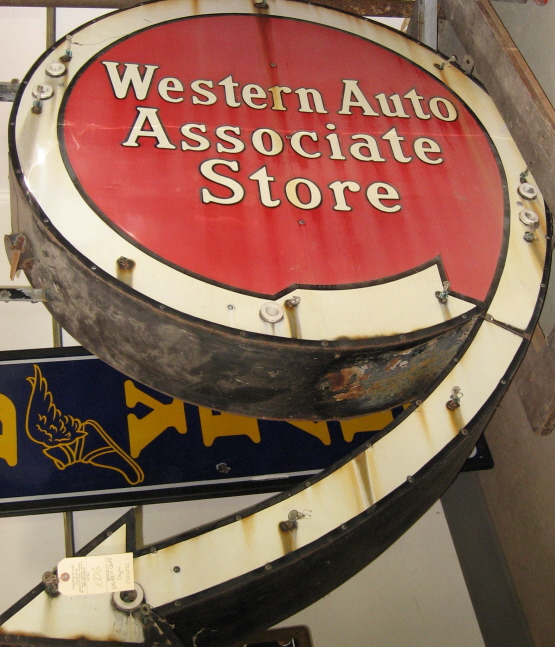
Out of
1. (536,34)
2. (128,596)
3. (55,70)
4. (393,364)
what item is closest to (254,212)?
(393,364)

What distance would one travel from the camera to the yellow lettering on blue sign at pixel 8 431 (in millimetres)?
2793

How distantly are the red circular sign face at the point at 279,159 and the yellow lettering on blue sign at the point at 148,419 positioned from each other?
1.20 metres

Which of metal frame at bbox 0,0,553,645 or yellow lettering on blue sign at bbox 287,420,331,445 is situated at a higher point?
yellow lettering on blue sign at bbox 287,420,331,445

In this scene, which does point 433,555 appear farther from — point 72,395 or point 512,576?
point 72,395

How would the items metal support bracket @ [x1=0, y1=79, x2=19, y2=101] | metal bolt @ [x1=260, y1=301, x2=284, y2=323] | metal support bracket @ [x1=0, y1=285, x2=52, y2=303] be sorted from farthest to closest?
metal support bracket @ [x1=0, y1=79, x2=19, y2=101], metal support bracket @ [x1=0, y1=285, x2=52, y2=303], metal bolt @ [x1=260, y1=301, x2=284, y2=323]

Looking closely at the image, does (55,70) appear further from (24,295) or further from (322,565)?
(322,565)

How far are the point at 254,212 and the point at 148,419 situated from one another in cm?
127

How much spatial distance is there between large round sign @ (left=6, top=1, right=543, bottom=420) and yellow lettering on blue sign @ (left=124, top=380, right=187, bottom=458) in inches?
37.0

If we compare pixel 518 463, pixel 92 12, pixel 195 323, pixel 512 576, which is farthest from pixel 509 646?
pixel 92 12

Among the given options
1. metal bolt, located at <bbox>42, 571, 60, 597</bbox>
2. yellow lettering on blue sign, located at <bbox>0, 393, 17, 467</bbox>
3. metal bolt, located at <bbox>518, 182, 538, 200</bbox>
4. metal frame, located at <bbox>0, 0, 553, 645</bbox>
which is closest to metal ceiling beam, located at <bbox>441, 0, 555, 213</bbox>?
metal bolt, located at <bbox>518, 182, 538, 200</bbox>

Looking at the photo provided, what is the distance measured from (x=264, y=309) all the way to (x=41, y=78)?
120 cm

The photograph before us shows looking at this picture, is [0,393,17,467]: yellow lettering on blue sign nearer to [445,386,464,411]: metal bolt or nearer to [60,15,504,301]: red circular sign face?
[60,15,504,301]: red circular sign face

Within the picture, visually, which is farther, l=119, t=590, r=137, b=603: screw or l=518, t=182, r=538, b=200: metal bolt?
l=518, t=182, r=538, b=200: metal bolt

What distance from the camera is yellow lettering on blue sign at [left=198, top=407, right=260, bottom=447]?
292 centimetres
